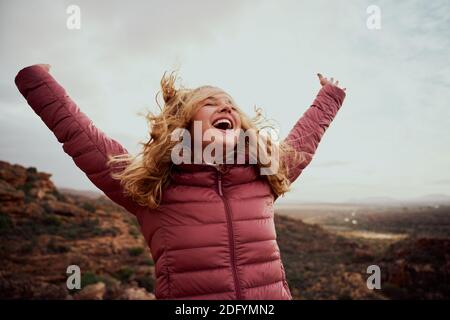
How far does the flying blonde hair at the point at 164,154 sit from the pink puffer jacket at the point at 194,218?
67mm

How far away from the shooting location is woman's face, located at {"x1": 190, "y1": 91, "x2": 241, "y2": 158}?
6.23 feet

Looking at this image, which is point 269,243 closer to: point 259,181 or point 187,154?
point 259,181

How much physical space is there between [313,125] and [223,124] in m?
0.64

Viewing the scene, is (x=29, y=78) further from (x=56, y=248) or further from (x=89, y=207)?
(x=89, y=207)

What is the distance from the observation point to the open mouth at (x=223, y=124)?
193cm

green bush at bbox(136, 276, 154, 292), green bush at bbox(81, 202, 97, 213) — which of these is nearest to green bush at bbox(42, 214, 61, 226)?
green bush at bbox(81, 202, 97, 213)

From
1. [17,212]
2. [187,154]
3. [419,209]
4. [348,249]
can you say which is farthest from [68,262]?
[419,209]

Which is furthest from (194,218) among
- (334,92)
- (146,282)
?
(146,282)

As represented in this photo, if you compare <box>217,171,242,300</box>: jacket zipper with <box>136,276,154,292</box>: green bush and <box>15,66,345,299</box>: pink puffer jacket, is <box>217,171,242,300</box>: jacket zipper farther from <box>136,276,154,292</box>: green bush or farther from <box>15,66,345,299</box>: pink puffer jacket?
<box>136,276,154,292</box>: green bush

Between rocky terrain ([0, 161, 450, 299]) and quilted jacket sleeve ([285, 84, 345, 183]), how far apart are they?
327 inches

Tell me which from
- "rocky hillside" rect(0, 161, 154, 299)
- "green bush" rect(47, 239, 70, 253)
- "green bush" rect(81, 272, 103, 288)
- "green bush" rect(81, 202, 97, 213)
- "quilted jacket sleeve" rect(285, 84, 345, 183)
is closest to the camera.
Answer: "quilted jacket sleeve" rect(285, 84, 345, 183)

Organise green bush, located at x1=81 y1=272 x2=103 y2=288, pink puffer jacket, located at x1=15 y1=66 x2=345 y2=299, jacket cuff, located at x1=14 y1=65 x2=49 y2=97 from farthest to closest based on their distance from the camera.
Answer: green bush, located at x1=81 y1=272 x2=103 y2=288 → jacket cuff, located at x1=14 y1=65 x2=49 y2=97 → pink puffer jacket, located at x1=15 y1=66 x2=345 y2=299

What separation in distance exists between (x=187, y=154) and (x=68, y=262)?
41.7 feet

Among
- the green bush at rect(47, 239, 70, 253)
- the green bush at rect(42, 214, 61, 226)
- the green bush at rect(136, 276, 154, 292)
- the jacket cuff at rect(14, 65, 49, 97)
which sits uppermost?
the green bush at rect(42, 214, 61, 226)
